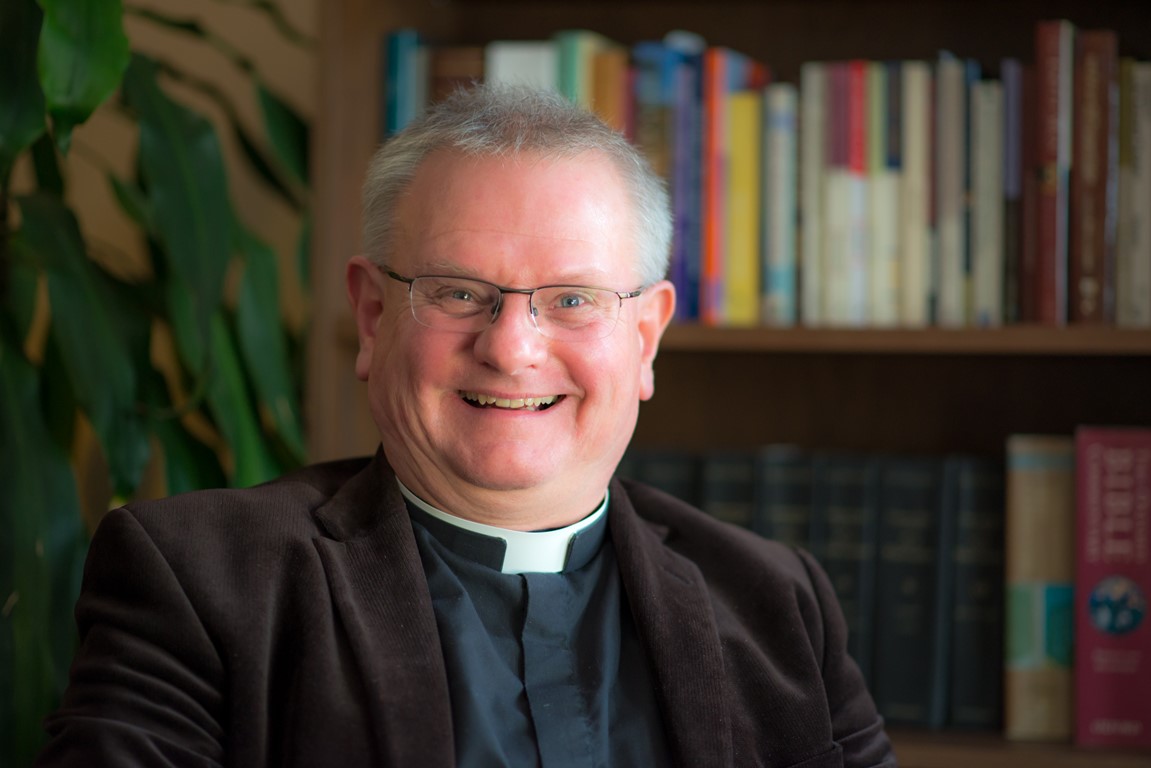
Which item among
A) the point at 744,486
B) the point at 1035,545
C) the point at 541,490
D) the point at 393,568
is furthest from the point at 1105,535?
the point at 393,568

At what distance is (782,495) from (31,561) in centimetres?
104

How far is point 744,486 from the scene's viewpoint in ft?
6.22

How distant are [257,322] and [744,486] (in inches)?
30.0

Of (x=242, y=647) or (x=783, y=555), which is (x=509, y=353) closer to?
(x=242, y=647)

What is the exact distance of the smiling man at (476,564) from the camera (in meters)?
1.05

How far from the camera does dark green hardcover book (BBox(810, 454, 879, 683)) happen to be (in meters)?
1.85

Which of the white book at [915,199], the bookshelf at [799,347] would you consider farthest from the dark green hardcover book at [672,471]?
the white book at [915,199]

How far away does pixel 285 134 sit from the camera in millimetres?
1954

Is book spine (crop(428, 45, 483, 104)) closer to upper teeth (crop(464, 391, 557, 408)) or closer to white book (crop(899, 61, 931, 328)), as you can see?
white book (crop(899, 61, 931, 328))

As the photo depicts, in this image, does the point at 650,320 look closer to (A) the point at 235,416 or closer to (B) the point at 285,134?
(A) the point at 235,416

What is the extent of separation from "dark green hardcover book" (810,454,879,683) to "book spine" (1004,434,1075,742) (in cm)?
20

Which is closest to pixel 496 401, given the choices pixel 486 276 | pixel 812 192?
pixel 486 276

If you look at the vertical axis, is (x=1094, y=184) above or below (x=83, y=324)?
above

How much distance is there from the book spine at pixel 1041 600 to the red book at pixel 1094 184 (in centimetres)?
21
